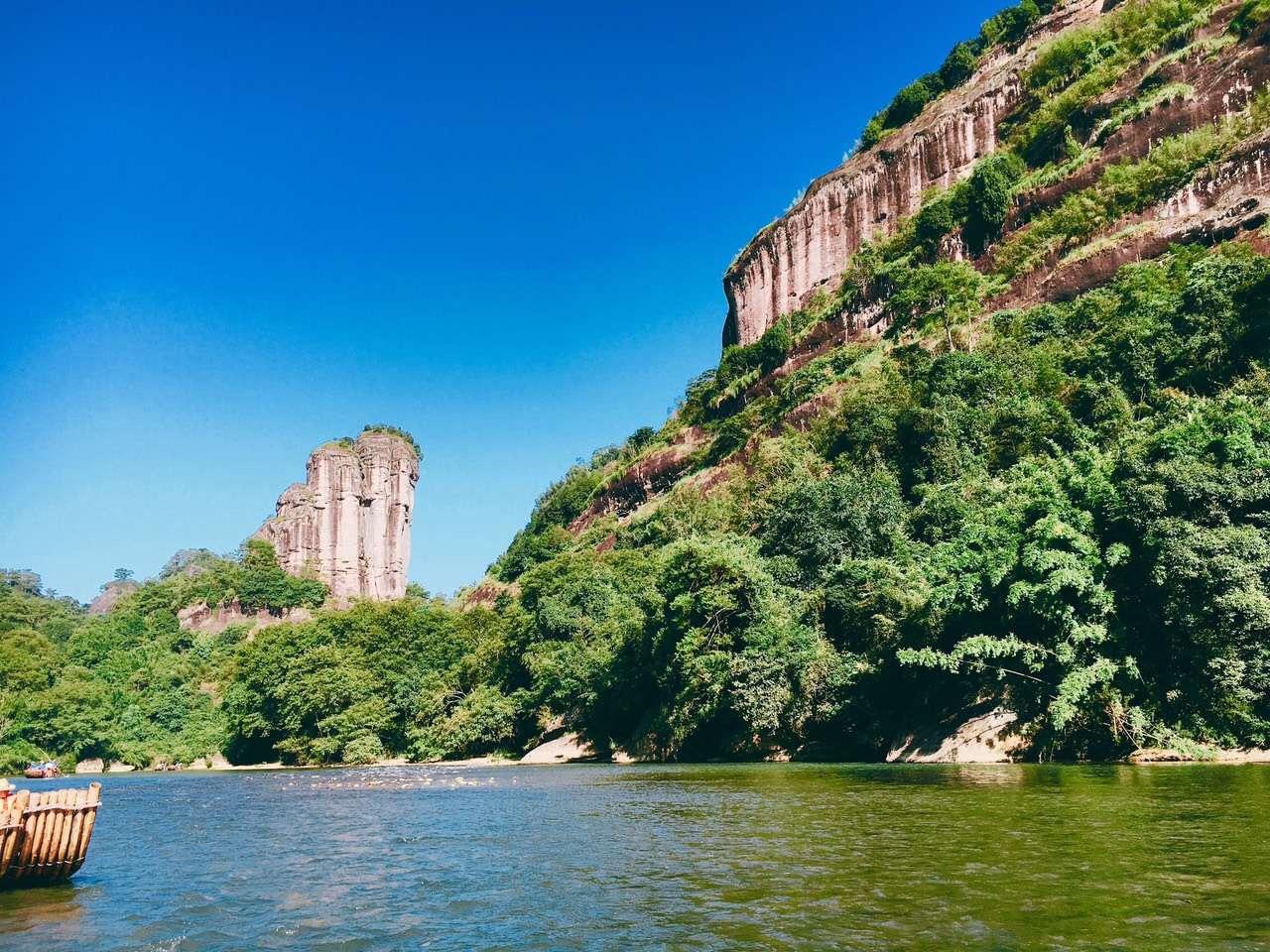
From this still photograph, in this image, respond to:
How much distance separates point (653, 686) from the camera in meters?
46.8

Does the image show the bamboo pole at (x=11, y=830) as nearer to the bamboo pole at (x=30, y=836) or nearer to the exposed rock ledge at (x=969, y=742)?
the bamboo pole at (x=30, y=836)

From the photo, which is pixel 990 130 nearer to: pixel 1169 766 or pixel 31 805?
pixel 1169 766

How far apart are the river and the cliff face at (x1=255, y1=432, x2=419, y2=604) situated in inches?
4789

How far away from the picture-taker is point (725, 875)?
1141 cm

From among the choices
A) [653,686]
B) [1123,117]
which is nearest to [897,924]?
[653,686]

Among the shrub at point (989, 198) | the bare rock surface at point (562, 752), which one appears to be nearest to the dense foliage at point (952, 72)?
the shrub at point (989, 198)

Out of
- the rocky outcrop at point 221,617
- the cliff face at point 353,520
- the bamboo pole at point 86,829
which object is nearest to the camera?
the bamboo pole at point 86,829

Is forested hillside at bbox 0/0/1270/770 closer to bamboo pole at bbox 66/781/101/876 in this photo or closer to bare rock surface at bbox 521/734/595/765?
bare rock surface at bbox 521/734/595/765

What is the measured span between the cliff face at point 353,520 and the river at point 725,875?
122m

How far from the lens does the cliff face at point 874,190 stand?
82.4 meters

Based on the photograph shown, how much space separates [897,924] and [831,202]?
90.0 meters

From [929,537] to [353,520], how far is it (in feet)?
370

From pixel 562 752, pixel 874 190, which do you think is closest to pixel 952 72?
pixel 874 190

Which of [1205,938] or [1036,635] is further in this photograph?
[1036,635]
